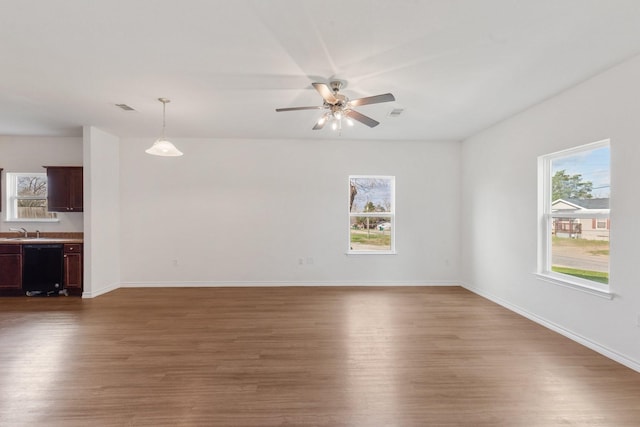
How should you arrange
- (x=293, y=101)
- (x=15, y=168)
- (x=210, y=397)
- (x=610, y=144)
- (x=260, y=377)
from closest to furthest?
(x=210, y=397)
(x=260, y=377)
(x=610, y=144)
(x=293, y=101)
(x=15, y=168)

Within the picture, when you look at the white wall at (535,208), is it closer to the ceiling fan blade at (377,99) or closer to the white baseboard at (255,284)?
the white baseboard at (255,284)

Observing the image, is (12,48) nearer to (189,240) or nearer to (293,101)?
(293,101)

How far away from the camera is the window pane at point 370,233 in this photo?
558 cm

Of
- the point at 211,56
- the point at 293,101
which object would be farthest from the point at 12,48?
the point at 293,101

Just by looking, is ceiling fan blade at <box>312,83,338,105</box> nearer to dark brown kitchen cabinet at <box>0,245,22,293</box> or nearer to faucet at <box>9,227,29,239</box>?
dark brown kitchen cabinet at <box>0,245,22,293</box>

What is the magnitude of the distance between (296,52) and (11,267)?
5.77 meters

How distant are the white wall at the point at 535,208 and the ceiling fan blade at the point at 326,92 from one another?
8.46 feet

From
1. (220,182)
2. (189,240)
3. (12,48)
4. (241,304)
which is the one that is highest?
(12,48)

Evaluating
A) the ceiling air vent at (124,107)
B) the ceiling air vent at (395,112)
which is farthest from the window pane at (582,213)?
the ceiling air vent at (124,107)

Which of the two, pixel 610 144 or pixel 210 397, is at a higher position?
pixel 610 144

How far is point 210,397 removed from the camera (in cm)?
212

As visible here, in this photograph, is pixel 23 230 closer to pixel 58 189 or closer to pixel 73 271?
pixel 58 189

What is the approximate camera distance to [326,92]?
260 cm

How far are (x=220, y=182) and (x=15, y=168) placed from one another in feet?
12.1
